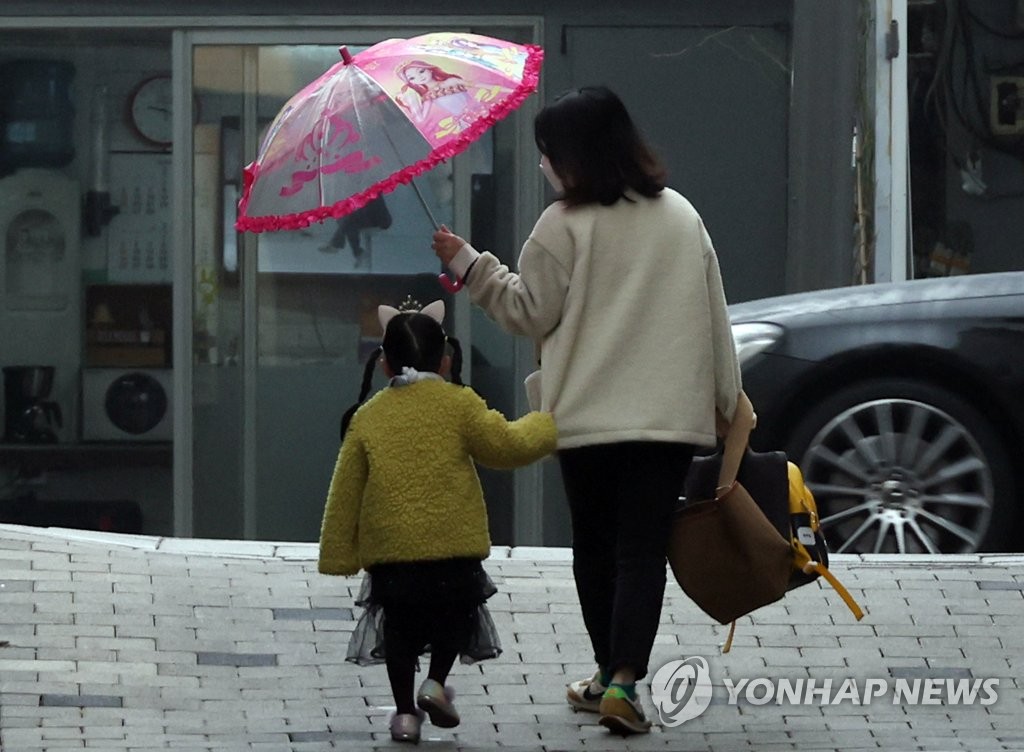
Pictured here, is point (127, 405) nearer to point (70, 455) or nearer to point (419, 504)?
Result: point (70, 455)

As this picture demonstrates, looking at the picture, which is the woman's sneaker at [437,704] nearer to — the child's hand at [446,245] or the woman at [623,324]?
the woman at [623,324]

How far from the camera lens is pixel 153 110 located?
39.5 feet

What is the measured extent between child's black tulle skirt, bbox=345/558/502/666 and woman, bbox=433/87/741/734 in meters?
0.34

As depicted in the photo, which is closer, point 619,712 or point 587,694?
point 619,712

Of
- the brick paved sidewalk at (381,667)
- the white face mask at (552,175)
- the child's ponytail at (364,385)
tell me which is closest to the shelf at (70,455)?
the brick paved sidewalk at (381,667)

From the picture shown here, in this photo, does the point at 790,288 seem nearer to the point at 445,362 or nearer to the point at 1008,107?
the point at 1008,107

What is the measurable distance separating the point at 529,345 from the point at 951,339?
3.87m

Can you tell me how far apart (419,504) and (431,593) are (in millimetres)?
228

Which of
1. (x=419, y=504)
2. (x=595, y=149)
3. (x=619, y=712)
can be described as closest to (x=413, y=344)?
(x=419, y=504)

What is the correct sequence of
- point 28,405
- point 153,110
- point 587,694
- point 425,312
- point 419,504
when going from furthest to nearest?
point 28,405 → point 153,110 → point 587,694 → point 425,312 → point 419,504

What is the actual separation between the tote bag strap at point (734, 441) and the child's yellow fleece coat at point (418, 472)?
17.6 inches

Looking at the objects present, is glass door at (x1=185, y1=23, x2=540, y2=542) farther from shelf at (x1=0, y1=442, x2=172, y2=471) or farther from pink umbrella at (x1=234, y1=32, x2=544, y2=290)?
pink umbrella at (x1=234, y1=32, x2=544, y2=290)

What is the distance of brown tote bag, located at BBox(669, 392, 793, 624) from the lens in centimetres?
558

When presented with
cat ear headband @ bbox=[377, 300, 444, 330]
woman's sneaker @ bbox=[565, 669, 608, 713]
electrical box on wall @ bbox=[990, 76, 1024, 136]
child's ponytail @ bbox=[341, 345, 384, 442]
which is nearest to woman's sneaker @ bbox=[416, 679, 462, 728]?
woman's sneaker @ bbox=[565, 669, 608, 713]
